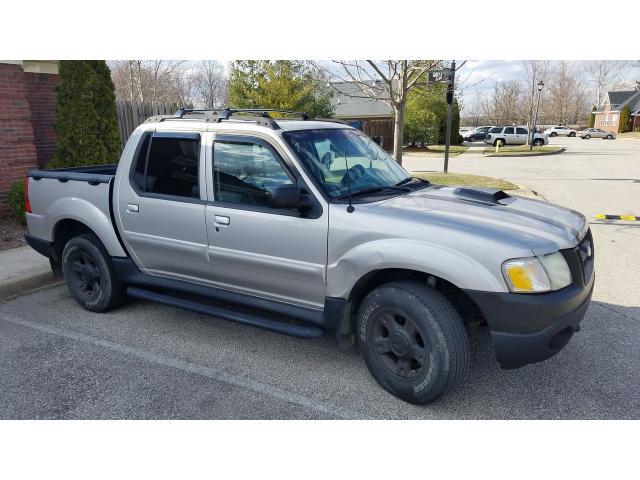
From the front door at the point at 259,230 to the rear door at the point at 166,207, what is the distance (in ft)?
0.51

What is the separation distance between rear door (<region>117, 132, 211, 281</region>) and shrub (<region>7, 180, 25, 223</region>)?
4605 millimetres

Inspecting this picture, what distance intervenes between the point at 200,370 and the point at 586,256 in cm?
298

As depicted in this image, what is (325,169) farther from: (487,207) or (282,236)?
(487,207)

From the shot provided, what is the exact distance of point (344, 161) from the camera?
3.88 m

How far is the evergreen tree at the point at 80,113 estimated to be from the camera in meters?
8.53

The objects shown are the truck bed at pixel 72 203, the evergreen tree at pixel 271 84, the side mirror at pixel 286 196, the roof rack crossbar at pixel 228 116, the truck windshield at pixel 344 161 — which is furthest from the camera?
the evergreen tree at pixel 271 84

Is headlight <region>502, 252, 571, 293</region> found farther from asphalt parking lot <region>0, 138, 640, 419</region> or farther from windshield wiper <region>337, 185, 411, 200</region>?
windshield wiper <region>337, 185, 411, 200</region>

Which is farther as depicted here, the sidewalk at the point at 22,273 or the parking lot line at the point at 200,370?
the sidewalk at the point at 22,273

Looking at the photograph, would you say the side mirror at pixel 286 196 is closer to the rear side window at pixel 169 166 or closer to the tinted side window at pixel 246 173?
the tinted side window at pixel 246 173

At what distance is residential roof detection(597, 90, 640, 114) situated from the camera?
64500 millimetres

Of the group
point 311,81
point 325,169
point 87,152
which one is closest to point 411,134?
point 311,81

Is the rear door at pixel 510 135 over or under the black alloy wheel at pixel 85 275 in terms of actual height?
over

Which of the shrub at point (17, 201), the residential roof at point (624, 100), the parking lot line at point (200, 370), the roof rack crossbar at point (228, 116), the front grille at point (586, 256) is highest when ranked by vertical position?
the residential roof at point (624, 100)

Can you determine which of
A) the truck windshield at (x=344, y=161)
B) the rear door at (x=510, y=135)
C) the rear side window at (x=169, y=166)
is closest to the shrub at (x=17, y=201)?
the rear side window at (x=169, y=166)
